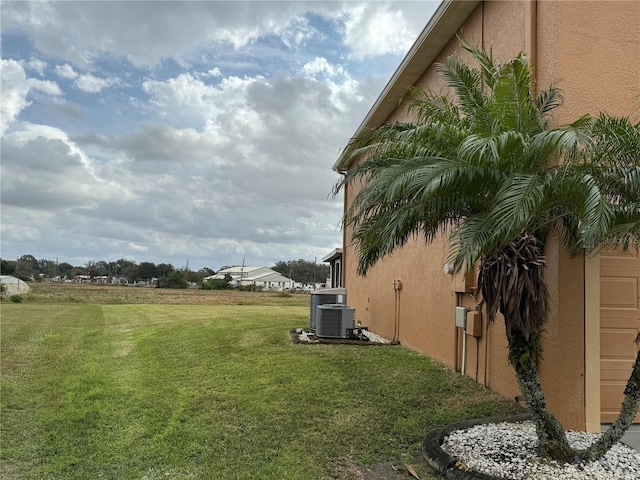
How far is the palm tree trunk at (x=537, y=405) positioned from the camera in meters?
4.17

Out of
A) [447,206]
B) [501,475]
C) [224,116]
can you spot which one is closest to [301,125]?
[224,116]

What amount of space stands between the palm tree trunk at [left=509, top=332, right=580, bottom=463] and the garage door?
155 centimetres

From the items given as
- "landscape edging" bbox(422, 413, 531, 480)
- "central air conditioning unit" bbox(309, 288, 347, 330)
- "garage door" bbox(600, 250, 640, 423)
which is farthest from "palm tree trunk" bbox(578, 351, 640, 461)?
"central air conditioning unit" bbox(309, 288, 347, 330)

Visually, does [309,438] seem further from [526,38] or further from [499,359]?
[526,38]

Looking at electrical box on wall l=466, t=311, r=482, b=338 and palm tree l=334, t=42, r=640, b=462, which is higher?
palm tree l=334, t=42, r=640, b=462

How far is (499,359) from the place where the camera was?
680 cm

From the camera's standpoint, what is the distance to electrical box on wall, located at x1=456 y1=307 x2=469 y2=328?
7531 mm

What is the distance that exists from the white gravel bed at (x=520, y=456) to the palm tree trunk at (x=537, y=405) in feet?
0.36

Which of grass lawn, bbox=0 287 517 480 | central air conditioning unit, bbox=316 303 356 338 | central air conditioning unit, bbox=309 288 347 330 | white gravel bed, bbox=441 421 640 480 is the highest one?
central air conditioning unit, bbox=309 288 347 330

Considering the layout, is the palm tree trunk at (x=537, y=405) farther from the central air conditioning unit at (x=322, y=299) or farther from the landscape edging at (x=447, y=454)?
the central air conditioning unit at (x=322, y=299)

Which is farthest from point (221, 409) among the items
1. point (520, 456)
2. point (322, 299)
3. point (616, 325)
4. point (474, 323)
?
point (322, 299)

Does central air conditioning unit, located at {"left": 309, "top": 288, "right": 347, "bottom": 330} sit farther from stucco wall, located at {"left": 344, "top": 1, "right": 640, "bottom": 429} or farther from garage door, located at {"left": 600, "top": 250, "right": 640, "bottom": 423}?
garage door, located at {"left": 600, "top": 250, "right": 640, "bottom": 423}

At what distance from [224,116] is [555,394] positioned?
16856mm

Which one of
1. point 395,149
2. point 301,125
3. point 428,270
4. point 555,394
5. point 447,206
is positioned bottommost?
point 555,394
